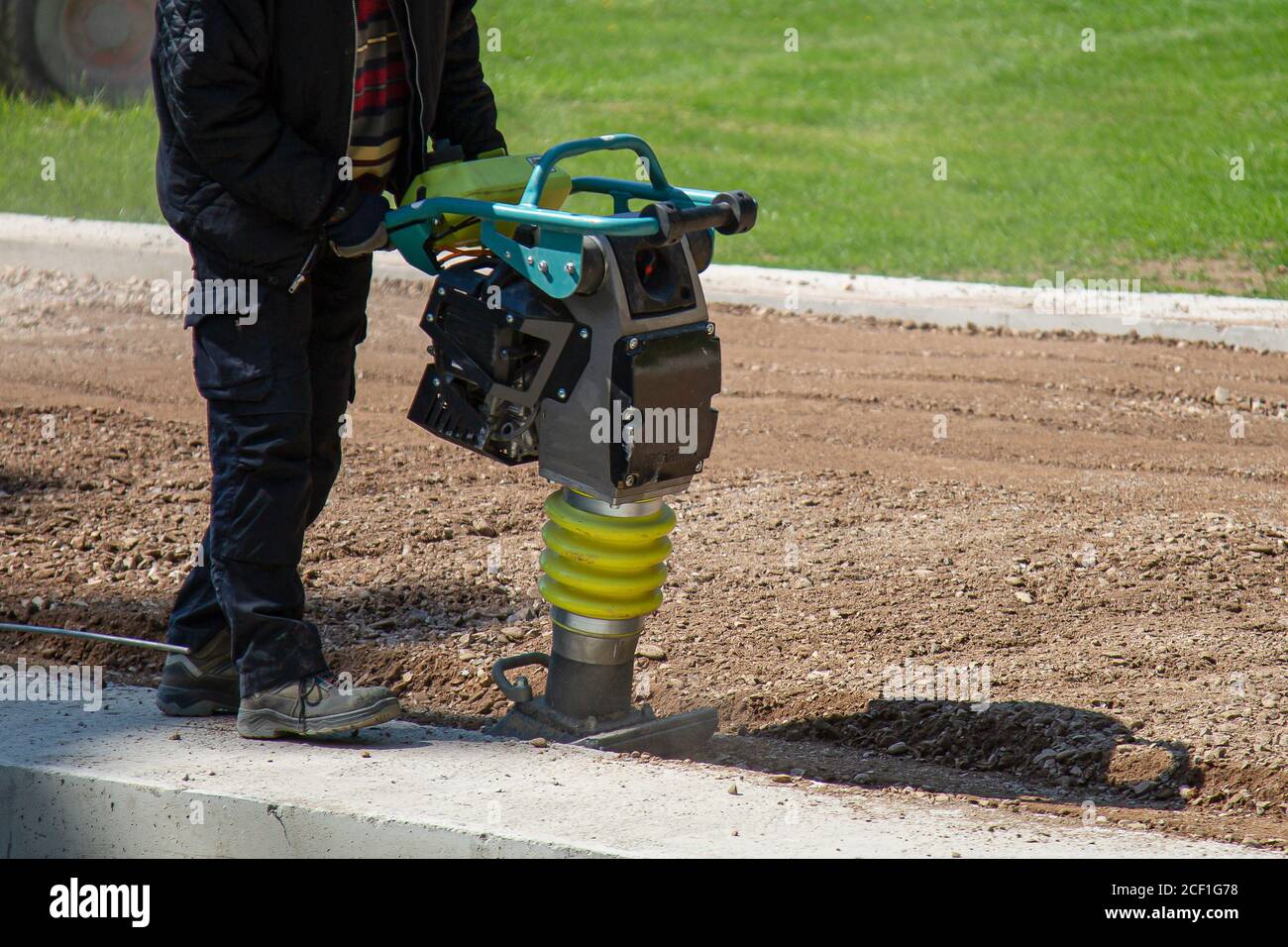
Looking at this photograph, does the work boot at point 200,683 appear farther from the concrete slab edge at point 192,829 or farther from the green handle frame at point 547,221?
the green handle frame at point 547,221

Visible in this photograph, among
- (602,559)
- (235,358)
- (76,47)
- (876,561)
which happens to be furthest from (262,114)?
(76,47)

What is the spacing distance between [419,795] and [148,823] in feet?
1.80

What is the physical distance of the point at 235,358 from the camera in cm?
325

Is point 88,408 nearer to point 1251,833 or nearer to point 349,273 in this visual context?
point 349,273

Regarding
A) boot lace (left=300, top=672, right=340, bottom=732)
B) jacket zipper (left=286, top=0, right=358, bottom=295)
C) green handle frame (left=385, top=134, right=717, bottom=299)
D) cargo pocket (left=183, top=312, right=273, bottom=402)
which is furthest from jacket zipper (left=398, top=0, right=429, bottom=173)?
boot lace (left=300, top=672, right=340, bottom=732)

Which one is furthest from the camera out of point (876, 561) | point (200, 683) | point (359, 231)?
point (876, 561)

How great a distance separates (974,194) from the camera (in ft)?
32.1

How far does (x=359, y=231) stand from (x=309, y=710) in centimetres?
104

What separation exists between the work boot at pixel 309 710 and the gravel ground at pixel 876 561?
1.67 ft

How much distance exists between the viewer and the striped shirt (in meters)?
3.29

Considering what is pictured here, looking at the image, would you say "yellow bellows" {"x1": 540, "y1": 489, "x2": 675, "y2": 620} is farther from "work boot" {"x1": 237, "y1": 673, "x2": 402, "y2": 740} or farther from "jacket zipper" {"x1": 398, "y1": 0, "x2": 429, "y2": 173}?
"jacket zipper" {"x1": 398, "y1": 0, "x2": 429, "y2": 173}

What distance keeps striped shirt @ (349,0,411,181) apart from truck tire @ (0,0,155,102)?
26.4 ft

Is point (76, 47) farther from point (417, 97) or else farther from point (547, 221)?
point (547, 221)

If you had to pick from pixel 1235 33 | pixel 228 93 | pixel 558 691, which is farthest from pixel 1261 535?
pixel 1235 33
